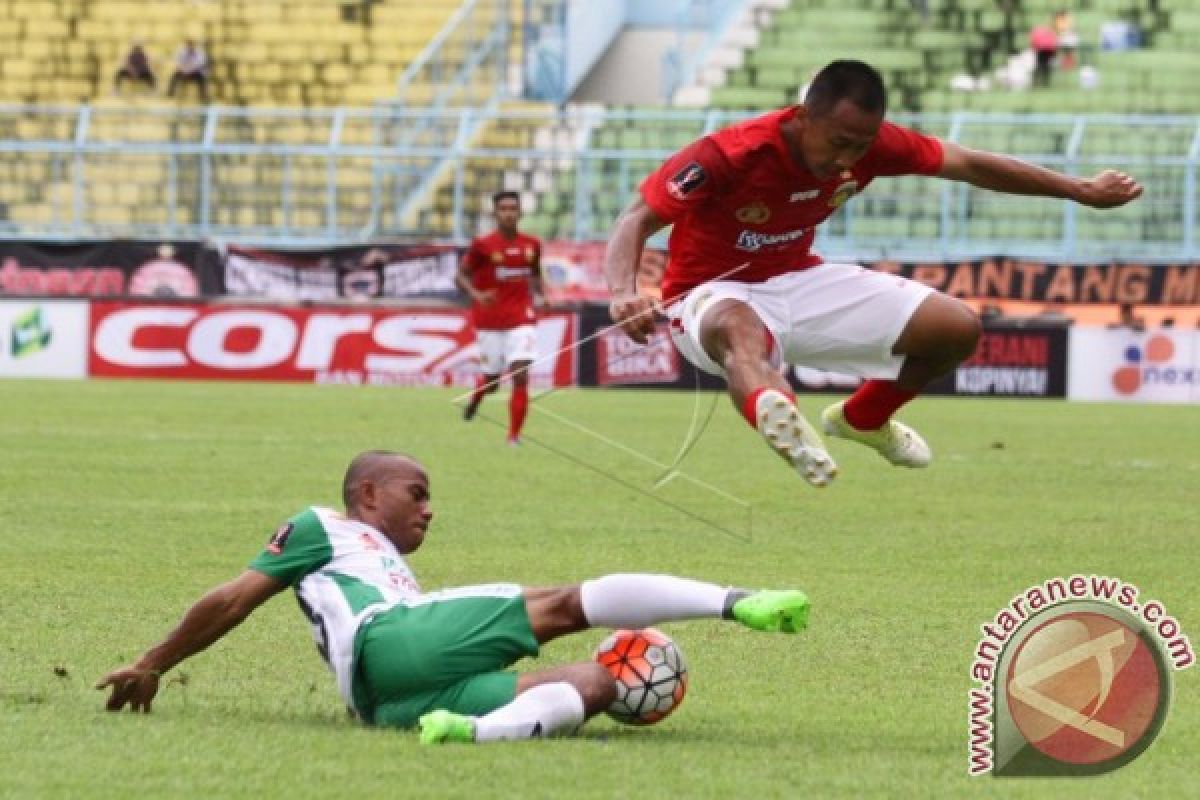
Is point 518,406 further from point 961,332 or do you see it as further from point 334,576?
point 334,576

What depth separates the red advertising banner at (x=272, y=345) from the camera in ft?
107

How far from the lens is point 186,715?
8211 mm

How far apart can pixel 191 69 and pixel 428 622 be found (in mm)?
32560

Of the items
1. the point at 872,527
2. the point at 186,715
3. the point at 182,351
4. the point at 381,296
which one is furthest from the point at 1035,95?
the point at 186,715

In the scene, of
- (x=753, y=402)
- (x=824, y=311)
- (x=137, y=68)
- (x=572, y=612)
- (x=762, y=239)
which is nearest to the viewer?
(x=572, y=612)

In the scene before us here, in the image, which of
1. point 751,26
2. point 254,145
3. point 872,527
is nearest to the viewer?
point 872,527

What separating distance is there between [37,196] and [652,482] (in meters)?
19.5

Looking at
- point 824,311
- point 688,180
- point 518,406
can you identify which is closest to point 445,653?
point 688,180

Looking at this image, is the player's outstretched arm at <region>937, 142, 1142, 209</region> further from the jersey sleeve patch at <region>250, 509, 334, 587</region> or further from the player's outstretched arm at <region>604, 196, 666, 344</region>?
the jersey sleeve patch at <region>250, 509, 334, 587</region>

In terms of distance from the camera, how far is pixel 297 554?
7961 mm

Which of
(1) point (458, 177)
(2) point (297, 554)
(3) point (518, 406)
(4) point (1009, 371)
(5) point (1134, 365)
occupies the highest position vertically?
(2) point (297, 554)

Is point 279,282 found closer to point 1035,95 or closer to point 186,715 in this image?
point 1035,95

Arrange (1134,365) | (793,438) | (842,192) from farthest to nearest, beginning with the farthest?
(1134,365) < (842,192) < (793,438)

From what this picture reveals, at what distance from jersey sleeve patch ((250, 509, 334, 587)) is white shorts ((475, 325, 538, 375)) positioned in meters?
16.3
